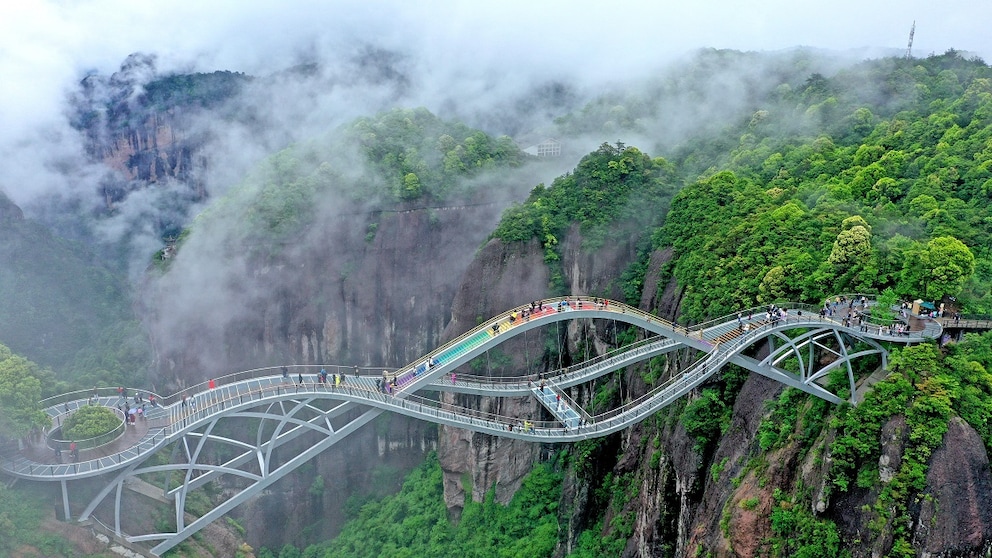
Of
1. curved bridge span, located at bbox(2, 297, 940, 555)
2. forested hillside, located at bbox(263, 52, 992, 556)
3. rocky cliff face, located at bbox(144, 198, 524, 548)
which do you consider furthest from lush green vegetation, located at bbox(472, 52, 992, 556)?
rocky cliff face, located at bbox(144, 198, 524, 548)

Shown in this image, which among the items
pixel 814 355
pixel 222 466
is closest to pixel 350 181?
pixel 222 466

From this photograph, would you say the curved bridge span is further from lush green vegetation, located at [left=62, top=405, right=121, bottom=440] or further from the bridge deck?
lush green vegetation, located at [left=62, top=405, right=121, bottom=440]

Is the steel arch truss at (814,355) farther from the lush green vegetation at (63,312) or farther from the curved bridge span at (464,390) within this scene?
the lush green vegetation at (63,312)

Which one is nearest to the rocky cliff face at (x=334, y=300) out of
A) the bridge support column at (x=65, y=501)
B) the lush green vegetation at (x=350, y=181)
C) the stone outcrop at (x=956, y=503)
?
the lush green vegetation at (x=350, y=181)

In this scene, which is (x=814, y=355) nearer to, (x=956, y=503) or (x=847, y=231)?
(x=847, y=231)

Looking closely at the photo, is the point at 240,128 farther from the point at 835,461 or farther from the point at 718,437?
the point at 835,461

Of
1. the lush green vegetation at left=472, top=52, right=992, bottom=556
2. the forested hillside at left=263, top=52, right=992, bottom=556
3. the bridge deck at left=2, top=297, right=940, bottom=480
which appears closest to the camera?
the forested hillside at left=263, top=52, right=992, bottom=556

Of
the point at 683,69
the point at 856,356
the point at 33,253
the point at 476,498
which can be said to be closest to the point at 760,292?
the point at 856,356
